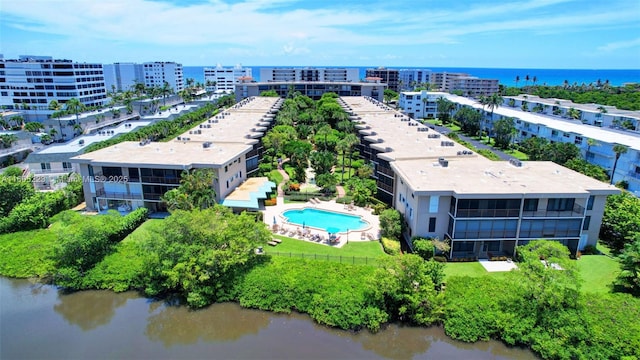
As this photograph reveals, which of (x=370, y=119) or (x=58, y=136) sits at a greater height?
(x=370, y=119)

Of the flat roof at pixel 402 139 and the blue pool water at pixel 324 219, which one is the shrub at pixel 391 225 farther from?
the flat roof at pixel 402 139

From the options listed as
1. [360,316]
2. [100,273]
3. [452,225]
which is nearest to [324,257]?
[360,316]

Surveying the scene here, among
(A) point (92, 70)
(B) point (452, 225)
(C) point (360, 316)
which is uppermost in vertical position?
(A) point (92, 70)

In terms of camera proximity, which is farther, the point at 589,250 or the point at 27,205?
the point at 27,205

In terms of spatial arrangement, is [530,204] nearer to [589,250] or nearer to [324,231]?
[589,250]

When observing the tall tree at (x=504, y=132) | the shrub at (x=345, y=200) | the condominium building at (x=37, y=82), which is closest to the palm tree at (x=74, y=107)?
the condominium building at (x=37, y=82)

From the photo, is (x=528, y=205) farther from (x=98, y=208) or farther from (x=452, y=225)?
(x=98, y=208)

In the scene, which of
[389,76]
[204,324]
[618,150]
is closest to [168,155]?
[204,324]
